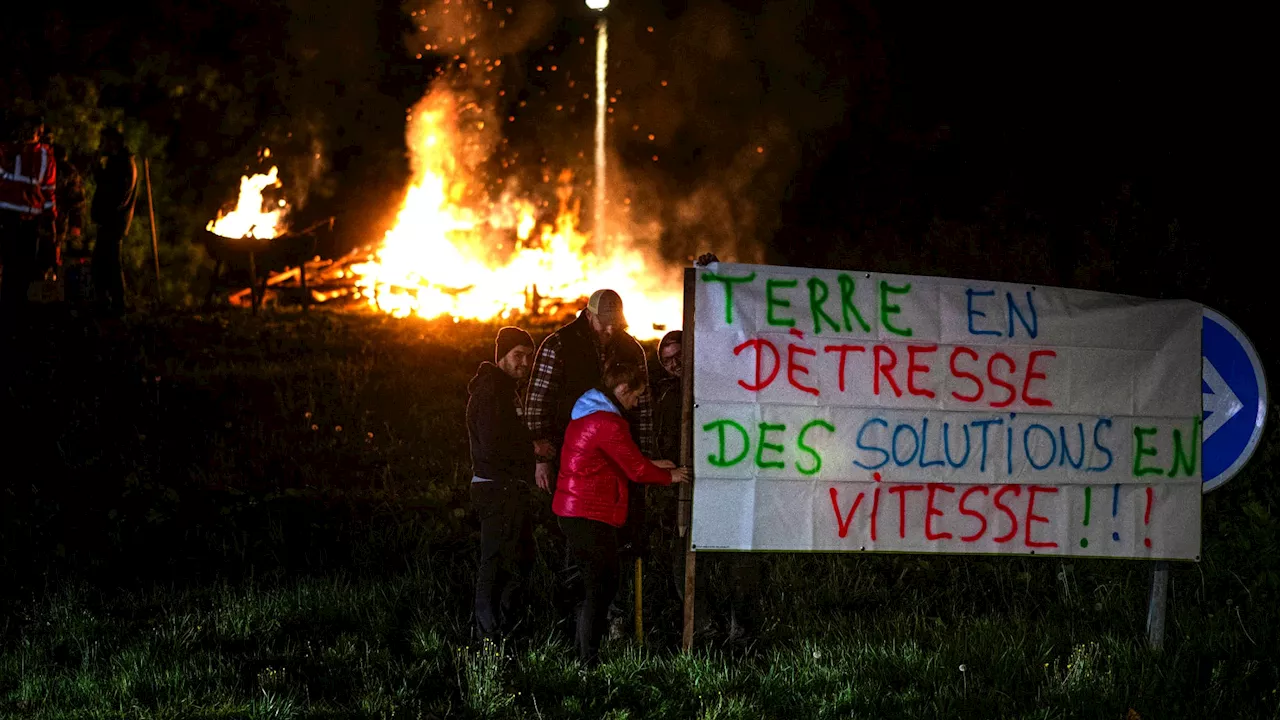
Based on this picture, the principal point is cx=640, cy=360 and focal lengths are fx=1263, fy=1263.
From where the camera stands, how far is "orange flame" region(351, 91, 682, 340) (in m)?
18.6

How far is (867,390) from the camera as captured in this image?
6.11 metres

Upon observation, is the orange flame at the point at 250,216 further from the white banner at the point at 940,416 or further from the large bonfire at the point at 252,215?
the white banner at the point at 940,416

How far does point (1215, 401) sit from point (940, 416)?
→ 1451mm

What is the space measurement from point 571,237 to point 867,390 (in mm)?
15122

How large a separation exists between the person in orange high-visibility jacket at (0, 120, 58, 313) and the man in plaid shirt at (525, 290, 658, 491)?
518 cm

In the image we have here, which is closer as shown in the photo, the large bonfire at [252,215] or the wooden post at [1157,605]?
the wooden post at [1157,605]

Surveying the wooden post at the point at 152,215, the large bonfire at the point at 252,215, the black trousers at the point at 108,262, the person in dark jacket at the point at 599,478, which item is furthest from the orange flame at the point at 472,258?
the person in dark jacket at the point at 599,478

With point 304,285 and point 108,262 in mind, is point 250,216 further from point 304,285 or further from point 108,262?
point 108,262

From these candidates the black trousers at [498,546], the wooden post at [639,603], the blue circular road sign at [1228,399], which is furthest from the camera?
the black trousers at [498,546]

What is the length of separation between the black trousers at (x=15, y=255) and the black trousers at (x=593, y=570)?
5.97m

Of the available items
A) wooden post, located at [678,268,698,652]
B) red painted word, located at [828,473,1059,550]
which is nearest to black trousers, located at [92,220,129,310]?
wooden post, located at [678,268,698,652]

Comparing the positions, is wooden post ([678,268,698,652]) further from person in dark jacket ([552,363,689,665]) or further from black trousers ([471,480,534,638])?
black trousers ([471,480,534,638])

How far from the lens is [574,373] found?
6.59 meters

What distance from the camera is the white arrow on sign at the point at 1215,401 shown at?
632 cm
